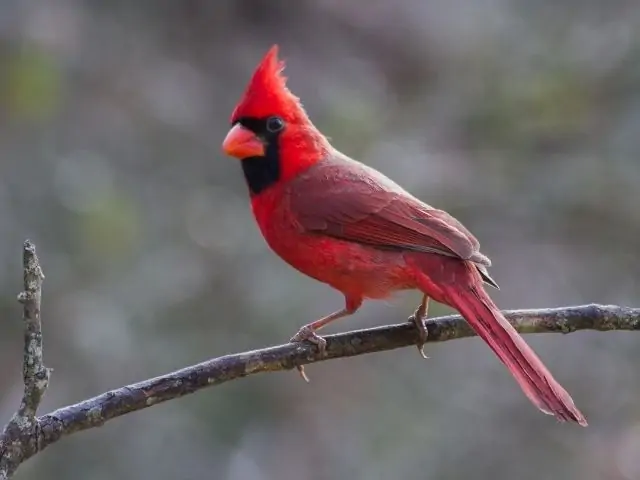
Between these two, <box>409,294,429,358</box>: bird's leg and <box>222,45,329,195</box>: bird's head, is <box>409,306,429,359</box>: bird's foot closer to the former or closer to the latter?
<box>409,294,429,358</box>: bird's leg

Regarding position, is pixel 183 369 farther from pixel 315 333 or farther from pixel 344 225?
pixel 344 225

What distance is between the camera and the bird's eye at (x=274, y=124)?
303 centimetres

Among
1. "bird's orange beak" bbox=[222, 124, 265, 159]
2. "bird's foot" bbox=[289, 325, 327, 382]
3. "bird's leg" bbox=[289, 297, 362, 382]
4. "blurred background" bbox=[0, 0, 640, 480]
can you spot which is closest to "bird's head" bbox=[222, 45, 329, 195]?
"bird's orange beak" bbox=[222, 124, 265, 159]

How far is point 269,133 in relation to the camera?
120 inches

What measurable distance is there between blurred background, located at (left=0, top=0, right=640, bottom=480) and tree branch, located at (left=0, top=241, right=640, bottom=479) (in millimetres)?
1367

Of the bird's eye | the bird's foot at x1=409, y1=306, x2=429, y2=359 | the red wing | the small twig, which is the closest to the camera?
the small twig

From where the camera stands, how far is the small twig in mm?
1760

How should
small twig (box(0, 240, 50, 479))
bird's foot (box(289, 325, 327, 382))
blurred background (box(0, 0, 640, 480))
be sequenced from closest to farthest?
1. small twig (box(0, 240, 50, 479))
2. bird's foot (box(289, 325, 327, 382))
3. blurred background (box(0, 0, 640, 480))

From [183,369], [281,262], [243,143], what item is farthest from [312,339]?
[281,262]

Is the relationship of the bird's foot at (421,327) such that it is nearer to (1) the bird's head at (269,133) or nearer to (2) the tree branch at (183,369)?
(2) the tree branch at (183,369)

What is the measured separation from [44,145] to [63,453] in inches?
48.9

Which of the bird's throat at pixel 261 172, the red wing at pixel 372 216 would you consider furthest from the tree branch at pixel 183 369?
the bird's throat at pixel 261 172

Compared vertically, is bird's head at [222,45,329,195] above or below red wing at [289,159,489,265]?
above

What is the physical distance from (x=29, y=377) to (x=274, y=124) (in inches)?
54.8
